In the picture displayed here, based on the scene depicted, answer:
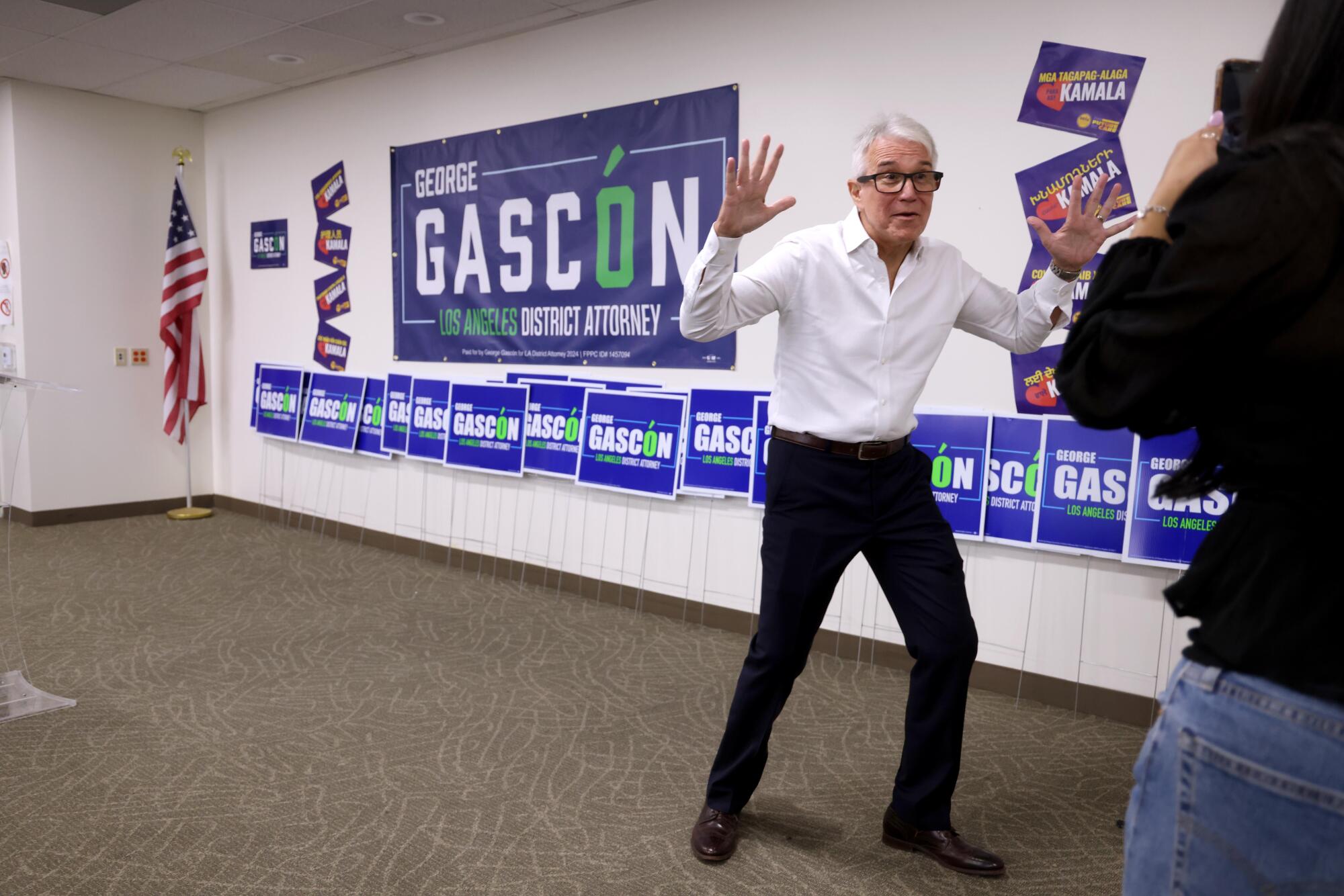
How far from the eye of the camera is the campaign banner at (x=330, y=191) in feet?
19.7

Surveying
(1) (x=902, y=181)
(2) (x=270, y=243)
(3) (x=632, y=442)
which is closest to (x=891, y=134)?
(1) (x=902, y=181)

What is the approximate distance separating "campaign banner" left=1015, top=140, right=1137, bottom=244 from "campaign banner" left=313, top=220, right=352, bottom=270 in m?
4.07

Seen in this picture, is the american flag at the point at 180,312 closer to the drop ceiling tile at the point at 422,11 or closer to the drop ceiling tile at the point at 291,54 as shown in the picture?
the drop ceiling tile at the point at 291,54

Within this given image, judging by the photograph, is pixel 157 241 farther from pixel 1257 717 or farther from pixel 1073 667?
pixel 1257 717

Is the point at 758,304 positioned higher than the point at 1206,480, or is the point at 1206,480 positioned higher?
the point at 758,304

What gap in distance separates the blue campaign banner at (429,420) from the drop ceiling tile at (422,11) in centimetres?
178

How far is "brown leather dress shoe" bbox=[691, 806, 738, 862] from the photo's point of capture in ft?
7.70

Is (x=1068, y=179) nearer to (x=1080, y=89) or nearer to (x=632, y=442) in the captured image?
(x=1080, y=89)

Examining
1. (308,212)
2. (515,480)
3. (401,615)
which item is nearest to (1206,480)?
(401,615)

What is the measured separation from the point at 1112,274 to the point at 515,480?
4.53 m

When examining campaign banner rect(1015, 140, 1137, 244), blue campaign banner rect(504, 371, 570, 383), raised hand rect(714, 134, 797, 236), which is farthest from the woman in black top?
blue campaign banner rect(504, 371, 570, 383)

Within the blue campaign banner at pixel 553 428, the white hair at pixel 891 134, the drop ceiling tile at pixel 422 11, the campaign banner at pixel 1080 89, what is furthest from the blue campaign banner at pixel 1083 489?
the drop ceiling tile at pixel 422 11

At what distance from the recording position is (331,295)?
20.2 feet

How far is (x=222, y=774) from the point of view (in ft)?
9.15
